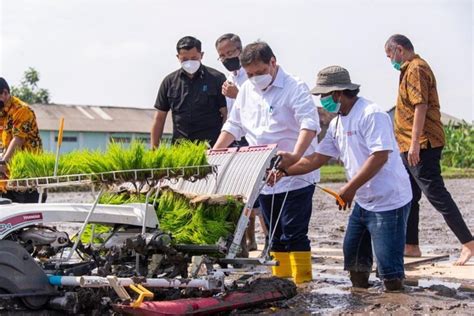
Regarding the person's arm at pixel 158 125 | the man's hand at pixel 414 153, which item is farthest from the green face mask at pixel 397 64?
the person's arm at pixel 158 125

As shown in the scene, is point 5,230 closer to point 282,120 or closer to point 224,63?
point 282,120

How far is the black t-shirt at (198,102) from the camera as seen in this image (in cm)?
847

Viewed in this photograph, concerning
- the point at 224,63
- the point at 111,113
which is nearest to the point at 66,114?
the point at 111,113

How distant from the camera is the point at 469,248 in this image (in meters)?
7.84

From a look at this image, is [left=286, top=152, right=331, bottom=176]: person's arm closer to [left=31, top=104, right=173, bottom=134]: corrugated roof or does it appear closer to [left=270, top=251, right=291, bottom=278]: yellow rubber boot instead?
[left=270, top=251, right=291, bottom=278]: yellow rubber boot

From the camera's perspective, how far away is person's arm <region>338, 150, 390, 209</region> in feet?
20.2

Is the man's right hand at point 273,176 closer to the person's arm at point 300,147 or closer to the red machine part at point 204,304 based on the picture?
the person's arm at point 300,147

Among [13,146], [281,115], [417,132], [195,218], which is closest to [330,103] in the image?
[281,115]

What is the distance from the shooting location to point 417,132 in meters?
7.85

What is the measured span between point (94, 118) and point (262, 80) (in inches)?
2190

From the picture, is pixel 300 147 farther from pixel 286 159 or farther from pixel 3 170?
pixel 3 170

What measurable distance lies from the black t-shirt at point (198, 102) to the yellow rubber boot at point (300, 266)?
2053 millimetres

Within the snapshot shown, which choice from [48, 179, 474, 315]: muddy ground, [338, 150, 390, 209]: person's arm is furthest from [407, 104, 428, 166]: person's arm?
[338, 150, 390, 209]: person's arm

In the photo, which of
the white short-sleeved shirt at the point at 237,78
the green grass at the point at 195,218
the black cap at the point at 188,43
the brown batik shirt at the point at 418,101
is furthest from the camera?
the white short-sleeved shirt at the point at 237,78
